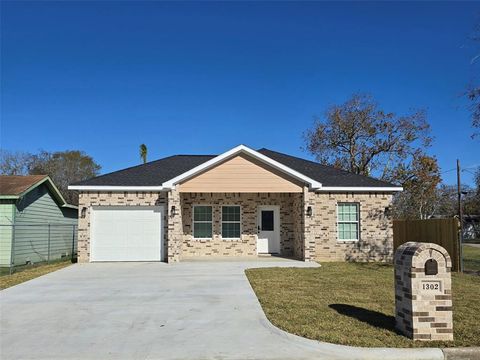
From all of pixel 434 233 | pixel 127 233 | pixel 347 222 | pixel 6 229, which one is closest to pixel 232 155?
pixel 127 233

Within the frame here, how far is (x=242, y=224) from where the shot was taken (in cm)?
1817

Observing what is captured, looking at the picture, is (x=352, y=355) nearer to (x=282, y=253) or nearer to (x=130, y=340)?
(x=130, y=340)

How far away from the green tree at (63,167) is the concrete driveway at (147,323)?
1320 inches

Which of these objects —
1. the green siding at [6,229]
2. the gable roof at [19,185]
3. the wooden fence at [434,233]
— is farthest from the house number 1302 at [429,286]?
the green siding at [6,229]

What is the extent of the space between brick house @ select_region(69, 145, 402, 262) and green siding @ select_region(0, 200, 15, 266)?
10.3 feet

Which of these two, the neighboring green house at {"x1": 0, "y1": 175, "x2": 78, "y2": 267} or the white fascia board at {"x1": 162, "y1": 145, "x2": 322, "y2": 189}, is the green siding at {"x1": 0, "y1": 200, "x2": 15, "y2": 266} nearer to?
the neighboring green house at {"x1": 0, "y1": 175, "x2": 78, "y2": 267}

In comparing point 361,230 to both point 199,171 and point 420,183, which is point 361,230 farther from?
point 420,183

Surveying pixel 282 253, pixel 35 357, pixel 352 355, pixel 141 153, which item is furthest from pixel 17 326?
pixel 141 153

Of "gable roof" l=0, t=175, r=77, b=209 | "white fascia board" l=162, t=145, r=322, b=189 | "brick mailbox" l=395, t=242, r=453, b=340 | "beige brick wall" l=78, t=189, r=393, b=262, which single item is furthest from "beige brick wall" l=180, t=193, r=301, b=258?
"brick mailbox" l=395, t=242, r=453, b=340

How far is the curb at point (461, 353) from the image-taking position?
5605 millimetres

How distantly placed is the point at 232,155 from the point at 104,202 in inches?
215

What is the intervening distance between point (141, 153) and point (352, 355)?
32896mm

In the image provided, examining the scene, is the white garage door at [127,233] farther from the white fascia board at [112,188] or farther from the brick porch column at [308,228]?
the brick porch column at [308,228]

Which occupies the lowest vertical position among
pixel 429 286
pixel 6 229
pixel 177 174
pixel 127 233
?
pixel 429 286
